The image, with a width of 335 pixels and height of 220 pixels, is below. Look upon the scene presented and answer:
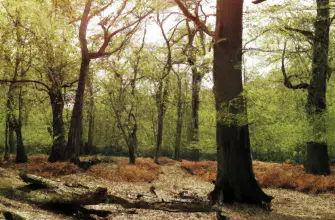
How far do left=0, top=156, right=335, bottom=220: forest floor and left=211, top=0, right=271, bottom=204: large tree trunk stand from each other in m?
0.55

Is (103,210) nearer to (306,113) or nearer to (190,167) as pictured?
(306,113)

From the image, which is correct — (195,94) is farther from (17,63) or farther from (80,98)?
(17,63)

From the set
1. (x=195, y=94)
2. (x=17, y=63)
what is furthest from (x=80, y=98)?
(x=195, y=94)

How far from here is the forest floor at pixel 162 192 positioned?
26.5 ft

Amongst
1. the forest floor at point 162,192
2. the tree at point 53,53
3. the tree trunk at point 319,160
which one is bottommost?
the forest floor at point 162,192

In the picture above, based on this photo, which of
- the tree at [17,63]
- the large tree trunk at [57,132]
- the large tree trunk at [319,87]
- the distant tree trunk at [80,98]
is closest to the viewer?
the large tree trunk at [319,87]

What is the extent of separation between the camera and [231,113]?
9.39 meters

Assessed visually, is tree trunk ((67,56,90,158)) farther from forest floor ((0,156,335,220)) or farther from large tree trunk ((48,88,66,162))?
large tree trunk ((48,88,66,162))

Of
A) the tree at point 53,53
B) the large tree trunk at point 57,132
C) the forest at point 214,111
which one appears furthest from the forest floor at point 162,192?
the tree at point 53,53

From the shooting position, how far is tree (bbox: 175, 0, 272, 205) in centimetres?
970

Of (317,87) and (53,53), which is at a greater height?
(53,53)

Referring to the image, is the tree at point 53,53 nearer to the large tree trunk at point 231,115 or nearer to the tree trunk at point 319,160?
the large tree trunk at point 231,115

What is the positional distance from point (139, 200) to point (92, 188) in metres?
2.09

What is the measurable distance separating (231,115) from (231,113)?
6 cm
